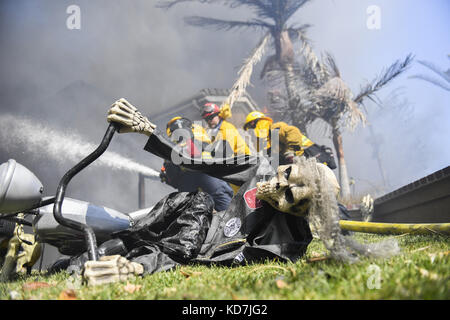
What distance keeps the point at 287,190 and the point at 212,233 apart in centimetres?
86

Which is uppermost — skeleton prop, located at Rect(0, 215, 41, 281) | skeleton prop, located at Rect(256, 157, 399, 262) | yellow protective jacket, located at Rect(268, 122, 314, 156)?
yellow protective jacket, located at Rect(268, 122, 314, 156)

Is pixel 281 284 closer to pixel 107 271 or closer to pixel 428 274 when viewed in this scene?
pixel 428 274

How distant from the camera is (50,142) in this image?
12844 millimetres

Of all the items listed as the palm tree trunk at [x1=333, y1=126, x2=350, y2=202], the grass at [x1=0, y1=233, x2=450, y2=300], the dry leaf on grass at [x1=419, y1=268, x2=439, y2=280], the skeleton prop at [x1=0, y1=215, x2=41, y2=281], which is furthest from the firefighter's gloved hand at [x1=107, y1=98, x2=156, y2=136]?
the palm tree trunk at [x1=333, y1=126, x2=350, y2=202]

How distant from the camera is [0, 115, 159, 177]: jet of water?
1101 centimetres

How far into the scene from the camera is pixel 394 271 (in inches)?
47.1

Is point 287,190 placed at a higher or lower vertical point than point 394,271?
higher

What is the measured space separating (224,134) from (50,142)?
427 inches

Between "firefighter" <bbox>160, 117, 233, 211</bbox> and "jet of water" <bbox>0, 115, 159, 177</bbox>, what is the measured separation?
4.59 meters

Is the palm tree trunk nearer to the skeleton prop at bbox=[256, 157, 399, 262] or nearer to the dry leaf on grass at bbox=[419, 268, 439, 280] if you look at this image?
the skeleton prop at bbox=[256, 157, 399, 262]

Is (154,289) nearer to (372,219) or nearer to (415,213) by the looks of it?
(415,213)

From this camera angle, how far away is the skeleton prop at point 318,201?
143cm

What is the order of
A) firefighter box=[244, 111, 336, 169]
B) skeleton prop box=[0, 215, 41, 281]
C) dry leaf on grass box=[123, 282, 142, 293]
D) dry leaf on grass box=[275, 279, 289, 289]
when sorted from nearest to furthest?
dry leaf on grass box=[275, 279, 289, 289]
dry leaf on grass box=[123, 282, 142, 293]
skeleton prop box=[0, 215, 41, 281]
firefighter box=[244, 111, 336, 169]
